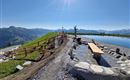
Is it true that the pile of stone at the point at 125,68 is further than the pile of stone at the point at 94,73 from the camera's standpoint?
Yes

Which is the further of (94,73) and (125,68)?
(125,68)

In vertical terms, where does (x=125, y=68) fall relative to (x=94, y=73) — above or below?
below

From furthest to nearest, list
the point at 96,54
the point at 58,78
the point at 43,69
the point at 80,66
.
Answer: the point at 96,54, the point at 43,69, the point at 80,66, the point at 58,78

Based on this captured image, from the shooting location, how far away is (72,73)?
8.77 m

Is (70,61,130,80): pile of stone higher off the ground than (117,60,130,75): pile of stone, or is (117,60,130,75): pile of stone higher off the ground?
(70,61,130,80): pile of stone

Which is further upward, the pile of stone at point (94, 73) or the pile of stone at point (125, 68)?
the pile of stone at point (94, 73)

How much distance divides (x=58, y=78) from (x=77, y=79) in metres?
0.89

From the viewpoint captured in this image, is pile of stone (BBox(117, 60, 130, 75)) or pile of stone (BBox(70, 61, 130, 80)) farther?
pile of stone (BBox(117, 60, 130, 75))

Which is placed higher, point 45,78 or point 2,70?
point 45,78

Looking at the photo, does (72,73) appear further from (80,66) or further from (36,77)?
(36,77)

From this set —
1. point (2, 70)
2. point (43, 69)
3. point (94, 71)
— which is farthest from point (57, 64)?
point (2, 70)

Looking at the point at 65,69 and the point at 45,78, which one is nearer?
the point at 45,78

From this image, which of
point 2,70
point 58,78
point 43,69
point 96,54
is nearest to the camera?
point 58,78

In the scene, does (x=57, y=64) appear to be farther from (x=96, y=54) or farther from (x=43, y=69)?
(x=96, y=54)
